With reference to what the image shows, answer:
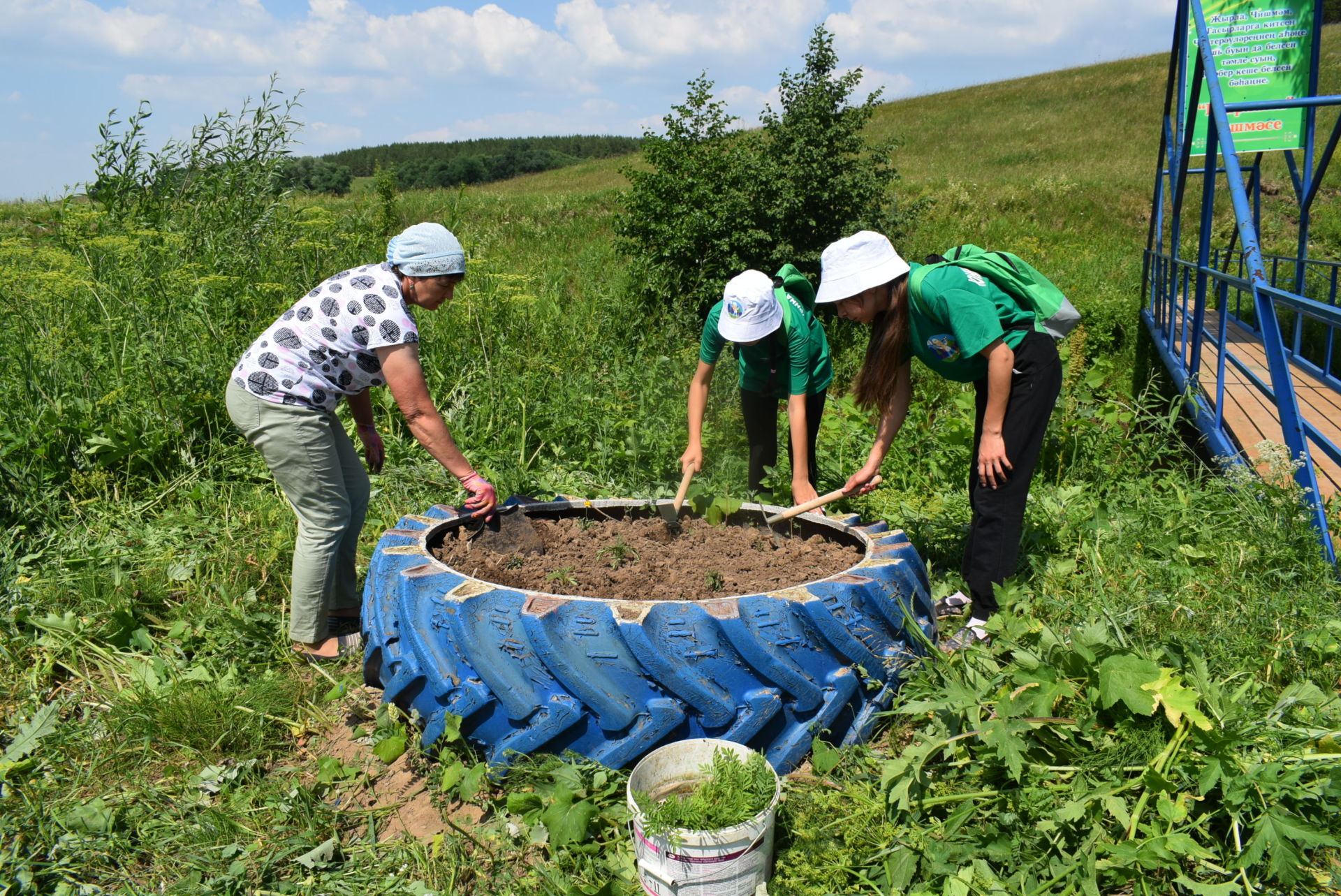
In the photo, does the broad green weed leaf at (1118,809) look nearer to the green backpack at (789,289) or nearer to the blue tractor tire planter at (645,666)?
the blue tractor tire planter at (645,666)

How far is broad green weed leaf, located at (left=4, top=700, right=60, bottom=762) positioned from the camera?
8.94 ft

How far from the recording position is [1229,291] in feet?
17.0

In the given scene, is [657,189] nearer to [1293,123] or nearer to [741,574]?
[1293,123]

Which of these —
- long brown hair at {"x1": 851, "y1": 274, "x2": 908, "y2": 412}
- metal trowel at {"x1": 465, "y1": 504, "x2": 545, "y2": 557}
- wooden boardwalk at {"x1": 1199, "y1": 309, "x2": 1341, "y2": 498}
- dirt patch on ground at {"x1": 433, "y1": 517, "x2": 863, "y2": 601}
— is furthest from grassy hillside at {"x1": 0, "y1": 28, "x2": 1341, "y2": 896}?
long brown hair at {"x1": 851, "y1": 274, "x2": 908, "y2": 412}

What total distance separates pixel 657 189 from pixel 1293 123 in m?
6.17

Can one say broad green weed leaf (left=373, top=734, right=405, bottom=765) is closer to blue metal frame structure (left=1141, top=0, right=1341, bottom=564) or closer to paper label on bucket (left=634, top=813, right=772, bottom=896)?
paper label on bucket (left=634, top=813, right=772, bottom=896)

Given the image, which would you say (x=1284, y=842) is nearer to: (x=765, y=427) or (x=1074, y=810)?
(x=1074, y=810)

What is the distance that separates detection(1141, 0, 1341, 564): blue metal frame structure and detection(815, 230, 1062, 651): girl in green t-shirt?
904mm

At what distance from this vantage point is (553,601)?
233 centimetres

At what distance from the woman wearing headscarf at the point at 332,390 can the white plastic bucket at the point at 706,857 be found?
1.50 m

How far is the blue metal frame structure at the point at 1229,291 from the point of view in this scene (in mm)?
3238

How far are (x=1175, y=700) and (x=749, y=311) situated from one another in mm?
2028

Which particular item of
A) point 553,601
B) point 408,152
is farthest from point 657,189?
point 408,152

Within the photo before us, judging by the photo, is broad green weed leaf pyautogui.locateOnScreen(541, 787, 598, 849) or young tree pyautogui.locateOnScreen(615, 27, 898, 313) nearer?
broad green weed leaf pyautogui.locateOnScreen(541, 787, 598, 849)
